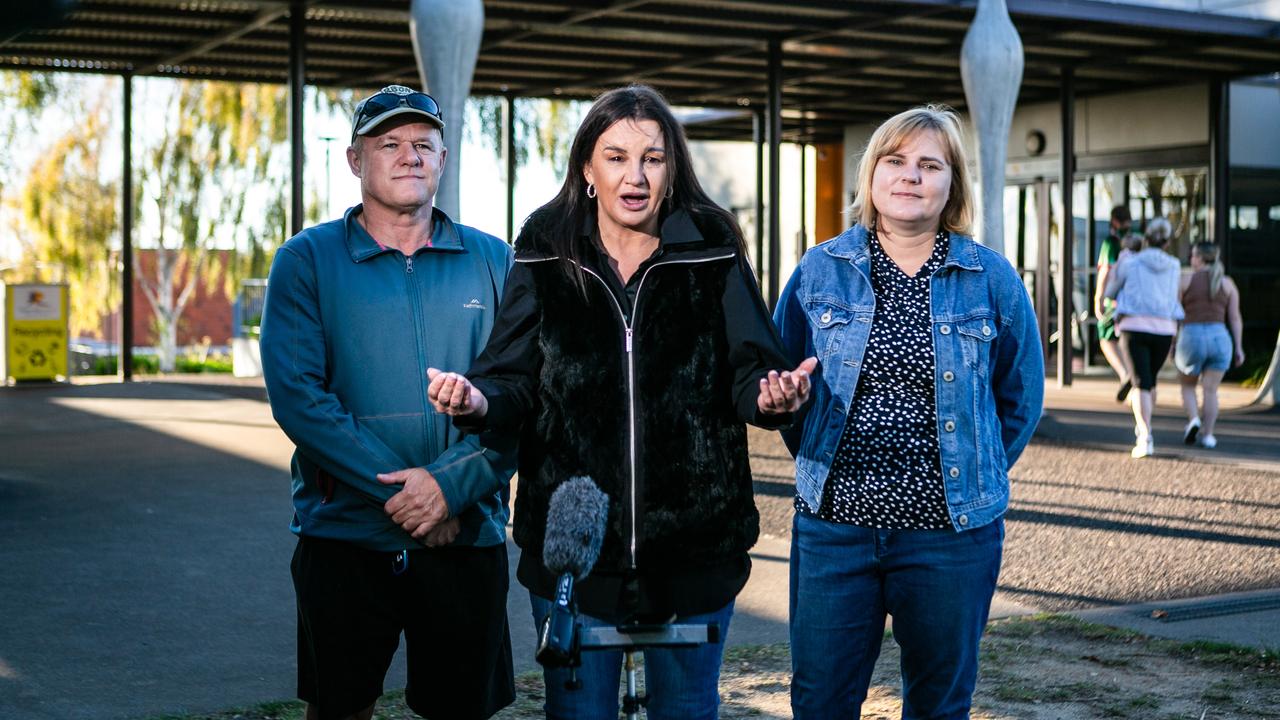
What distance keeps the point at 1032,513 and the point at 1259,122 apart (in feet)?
53.0

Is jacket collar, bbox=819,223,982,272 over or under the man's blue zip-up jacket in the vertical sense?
over

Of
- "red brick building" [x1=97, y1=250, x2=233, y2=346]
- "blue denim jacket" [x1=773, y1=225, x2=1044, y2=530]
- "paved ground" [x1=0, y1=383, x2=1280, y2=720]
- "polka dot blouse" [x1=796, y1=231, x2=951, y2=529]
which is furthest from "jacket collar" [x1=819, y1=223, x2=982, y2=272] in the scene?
"red brick building" [x1=97, y1=250, x2=233, y2=346]

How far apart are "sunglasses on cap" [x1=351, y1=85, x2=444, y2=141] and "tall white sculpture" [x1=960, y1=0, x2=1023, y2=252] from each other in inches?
527

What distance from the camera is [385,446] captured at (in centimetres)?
354

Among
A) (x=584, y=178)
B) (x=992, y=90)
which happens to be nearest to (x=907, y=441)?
(x=584, y=178)

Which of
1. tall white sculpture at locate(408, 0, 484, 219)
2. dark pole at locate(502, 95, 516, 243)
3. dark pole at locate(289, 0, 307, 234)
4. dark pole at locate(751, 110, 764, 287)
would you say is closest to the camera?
tall white sculpture at locate(408, 0, 484, 219)

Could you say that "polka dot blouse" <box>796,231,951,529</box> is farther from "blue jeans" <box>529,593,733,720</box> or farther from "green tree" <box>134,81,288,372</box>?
"green tree" <box>134,81,288,372</box>

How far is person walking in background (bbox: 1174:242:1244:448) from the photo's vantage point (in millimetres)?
13086

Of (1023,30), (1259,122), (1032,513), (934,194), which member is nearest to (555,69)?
(1023,30)

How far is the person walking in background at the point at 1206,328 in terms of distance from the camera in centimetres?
1309

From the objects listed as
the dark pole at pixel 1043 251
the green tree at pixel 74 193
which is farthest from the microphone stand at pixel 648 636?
the green tree at pixel 74 193

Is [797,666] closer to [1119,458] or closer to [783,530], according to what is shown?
[783,530]

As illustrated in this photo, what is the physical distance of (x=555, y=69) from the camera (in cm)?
2286

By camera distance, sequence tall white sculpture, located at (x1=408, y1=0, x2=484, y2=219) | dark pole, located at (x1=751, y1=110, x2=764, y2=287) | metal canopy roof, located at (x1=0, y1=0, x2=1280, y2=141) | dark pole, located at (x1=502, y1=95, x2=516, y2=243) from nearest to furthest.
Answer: tall white sculpture, located at (x1=408, y1=0, x2=484, y2=219), metal canopy roof, located at (x1=0, y1=0, x2=1280, y2=141), dark pole, located at (x1=751, y1=110, x2=764, y2=287), dark pole, located at (x1=502, y1=95, x2=516, y2=243)
